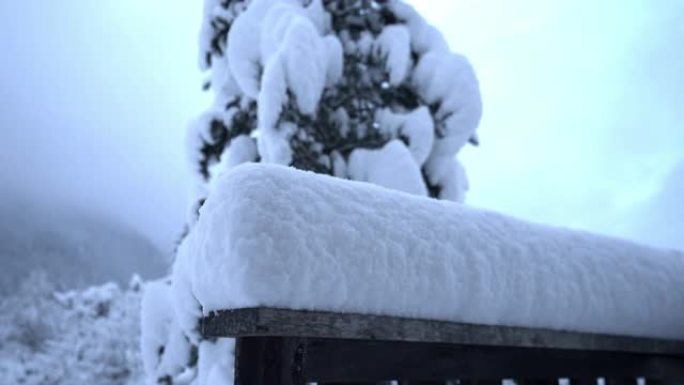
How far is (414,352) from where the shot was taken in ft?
6.72

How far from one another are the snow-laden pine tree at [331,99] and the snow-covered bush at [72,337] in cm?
2106

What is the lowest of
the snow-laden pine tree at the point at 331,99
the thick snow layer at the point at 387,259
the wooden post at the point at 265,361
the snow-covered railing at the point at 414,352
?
the wooden post at the point at 265,361

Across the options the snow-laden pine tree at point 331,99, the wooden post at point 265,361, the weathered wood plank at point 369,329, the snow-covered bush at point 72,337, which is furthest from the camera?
the snow-covered bush at point 72,337

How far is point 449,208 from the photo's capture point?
2002 mm

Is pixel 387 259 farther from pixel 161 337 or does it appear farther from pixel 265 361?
pixel 161 337

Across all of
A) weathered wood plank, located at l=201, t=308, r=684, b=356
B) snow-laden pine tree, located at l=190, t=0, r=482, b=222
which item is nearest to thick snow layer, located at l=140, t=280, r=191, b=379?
snow-laden pine tree, located at l=190, t=0, r=482, b=222

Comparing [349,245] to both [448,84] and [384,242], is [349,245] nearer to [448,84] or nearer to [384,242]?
[384,242]

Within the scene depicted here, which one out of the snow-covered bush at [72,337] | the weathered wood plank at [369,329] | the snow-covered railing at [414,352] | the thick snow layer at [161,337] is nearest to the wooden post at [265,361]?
the snow-covered railing at [414,352]

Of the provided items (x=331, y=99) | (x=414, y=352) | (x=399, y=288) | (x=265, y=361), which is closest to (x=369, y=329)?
(x=399, y=288)

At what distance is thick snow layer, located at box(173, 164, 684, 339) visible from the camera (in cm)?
148

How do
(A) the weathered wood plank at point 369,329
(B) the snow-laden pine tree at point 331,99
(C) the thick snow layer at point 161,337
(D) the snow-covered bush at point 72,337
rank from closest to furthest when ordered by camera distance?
(A) the weathered wood plank at point 369,329
(B) the snow-laden pine tree at point 331,99
(C) the thick snow layer at point 161,337
(D) the snow-covered bush at point 72,337

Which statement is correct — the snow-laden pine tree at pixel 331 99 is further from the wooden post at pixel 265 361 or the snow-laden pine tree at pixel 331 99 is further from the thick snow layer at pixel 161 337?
the wooden post at pixel 265 361

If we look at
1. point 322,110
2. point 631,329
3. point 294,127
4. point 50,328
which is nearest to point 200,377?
point 294,127

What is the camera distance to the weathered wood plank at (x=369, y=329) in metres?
1.45
